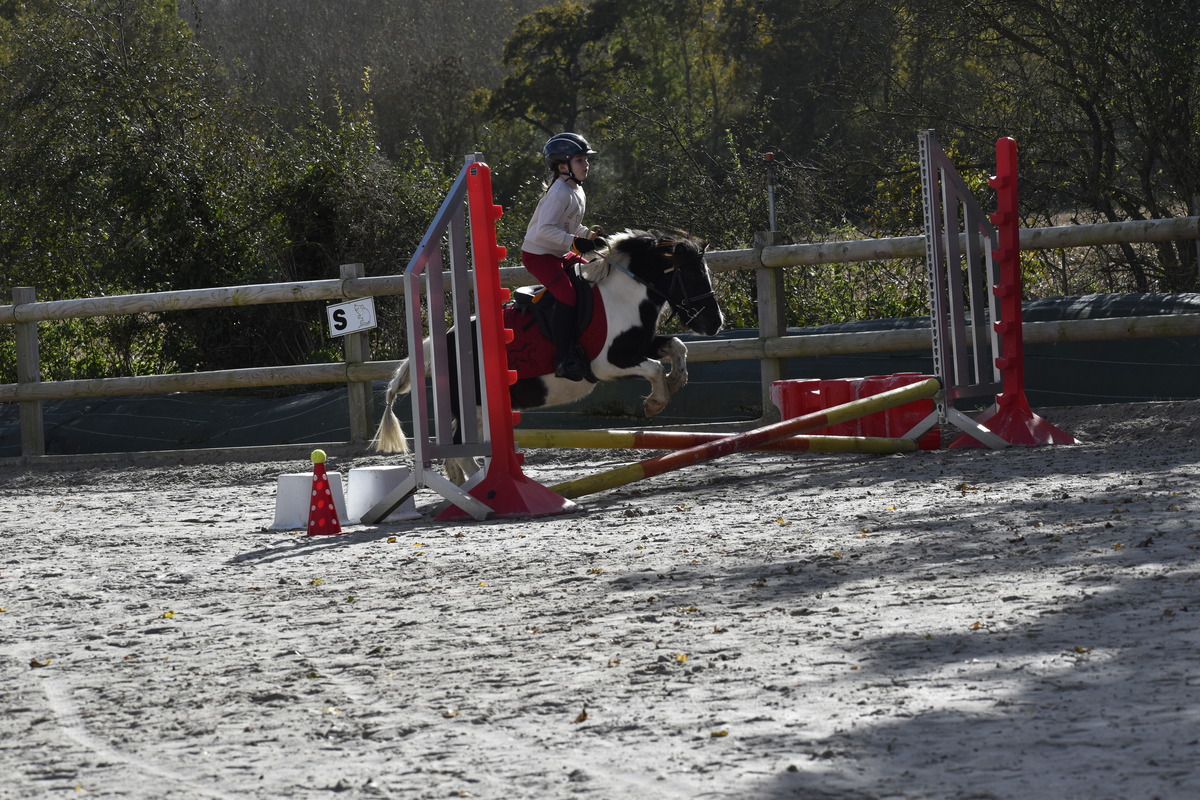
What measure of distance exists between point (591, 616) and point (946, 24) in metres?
9.29

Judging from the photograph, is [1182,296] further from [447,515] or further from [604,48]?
[604,48]

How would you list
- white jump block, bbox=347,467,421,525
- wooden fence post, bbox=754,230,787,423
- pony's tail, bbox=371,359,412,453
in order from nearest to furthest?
1. white jump block, bbox=347,467,421,525
2. pony's tail, bbox=371,359,412,453
3. wooden fence post, bbox=754,230,787,423

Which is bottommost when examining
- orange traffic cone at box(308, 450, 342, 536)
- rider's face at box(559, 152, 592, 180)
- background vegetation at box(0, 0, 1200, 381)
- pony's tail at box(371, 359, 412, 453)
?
orange traffic cone at box(308, 450, 342, 536)

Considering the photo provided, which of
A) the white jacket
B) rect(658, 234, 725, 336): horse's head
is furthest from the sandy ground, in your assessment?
the white jacket

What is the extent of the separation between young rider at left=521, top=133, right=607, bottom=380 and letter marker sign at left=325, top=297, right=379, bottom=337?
5.72ft

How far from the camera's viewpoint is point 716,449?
6.54 meters

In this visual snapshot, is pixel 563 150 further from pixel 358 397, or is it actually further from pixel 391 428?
pixel 358 397

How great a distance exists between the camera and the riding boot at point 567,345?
727cm

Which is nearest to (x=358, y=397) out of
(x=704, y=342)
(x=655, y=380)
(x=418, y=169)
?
(x=704, y=342)

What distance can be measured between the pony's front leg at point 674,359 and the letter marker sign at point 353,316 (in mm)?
2151

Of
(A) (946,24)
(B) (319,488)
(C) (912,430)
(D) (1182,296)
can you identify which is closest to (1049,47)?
(A) (946,24)

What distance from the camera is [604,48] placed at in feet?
114

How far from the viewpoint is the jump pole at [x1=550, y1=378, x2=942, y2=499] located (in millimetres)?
6402

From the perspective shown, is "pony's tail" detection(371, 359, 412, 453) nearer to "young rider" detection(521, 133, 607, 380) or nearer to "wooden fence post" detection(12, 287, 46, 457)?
"young rider" detection(521, 133, 607, 380)
